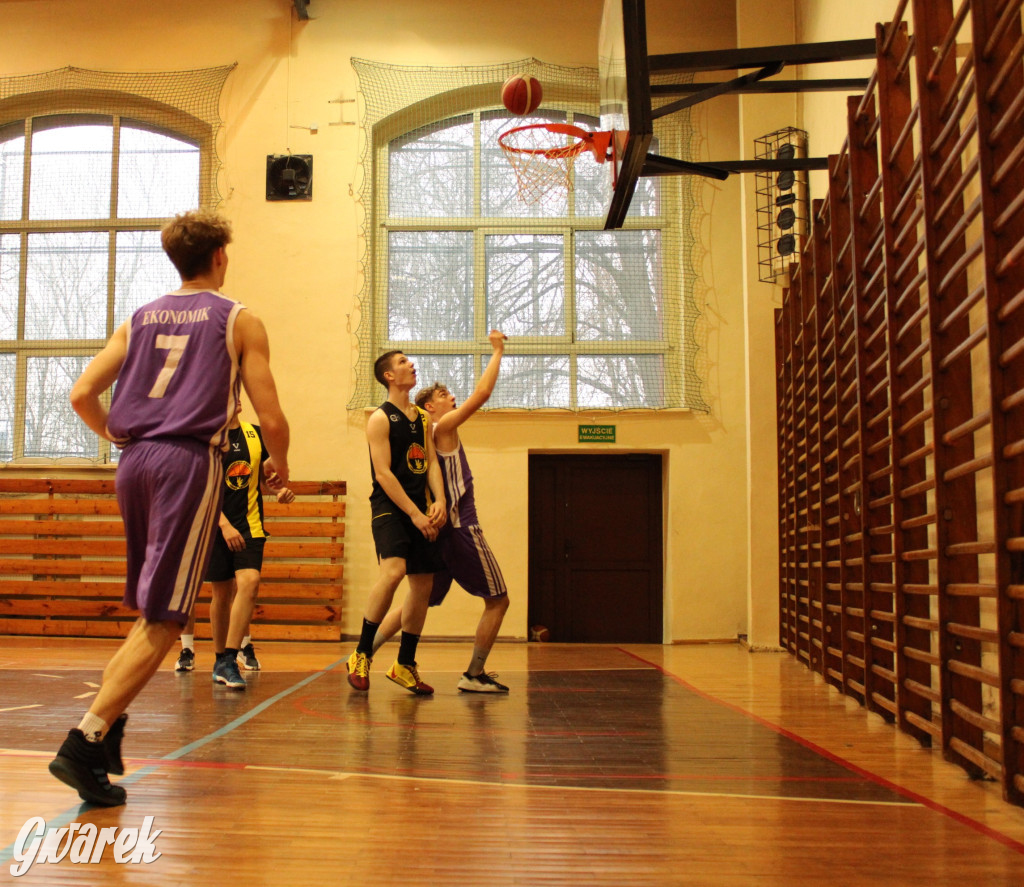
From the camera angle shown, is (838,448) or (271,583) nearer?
(838,448)

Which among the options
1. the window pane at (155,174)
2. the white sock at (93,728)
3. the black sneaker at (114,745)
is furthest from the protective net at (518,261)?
the white sock at (93,728)

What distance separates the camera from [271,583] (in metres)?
9.48

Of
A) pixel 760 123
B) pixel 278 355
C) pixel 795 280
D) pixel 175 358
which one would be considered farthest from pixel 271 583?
pixel 175 358

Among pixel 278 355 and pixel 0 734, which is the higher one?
pixel 278 355

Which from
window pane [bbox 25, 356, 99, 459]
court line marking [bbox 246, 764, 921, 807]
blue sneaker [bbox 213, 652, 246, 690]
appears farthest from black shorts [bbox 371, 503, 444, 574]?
window pane [bbox 25, 356, 99, 459]

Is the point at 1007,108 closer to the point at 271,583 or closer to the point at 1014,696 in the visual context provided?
the point at 1014,696

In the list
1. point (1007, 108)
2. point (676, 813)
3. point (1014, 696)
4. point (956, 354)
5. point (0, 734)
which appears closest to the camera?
point (676, 813)

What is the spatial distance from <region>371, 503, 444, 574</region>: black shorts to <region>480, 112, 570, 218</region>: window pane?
237 inches

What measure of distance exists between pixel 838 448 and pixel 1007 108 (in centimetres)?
253

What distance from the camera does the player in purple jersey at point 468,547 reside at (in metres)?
4.98

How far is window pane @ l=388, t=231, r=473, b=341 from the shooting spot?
10117 millimetres

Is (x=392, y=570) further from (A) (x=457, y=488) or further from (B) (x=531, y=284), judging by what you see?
(B) (x=531, y=284)

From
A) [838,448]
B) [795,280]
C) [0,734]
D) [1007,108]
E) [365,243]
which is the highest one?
[365,243]

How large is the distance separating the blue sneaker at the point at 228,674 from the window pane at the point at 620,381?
17.8 ft
